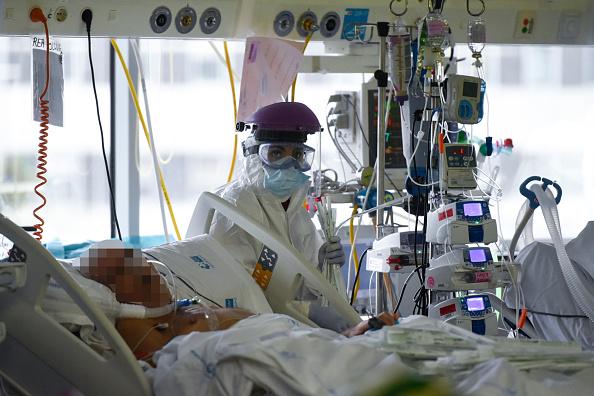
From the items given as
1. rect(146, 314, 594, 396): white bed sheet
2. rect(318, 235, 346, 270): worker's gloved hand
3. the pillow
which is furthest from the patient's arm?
rect(318, 235, 346, 270): worker's gloved hand

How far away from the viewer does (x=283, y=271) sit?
2.72 meters

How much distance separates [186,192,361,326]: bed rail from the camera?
2412 mm

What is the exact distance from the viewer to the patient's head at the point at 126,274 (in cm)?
220

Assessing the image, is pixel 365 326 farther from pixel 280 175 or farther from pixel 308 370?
pixel 280 175

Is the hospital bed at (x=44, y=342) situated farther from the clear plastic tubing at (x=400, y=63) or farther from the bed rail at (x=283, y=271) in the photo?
the clear plastic tubing at (x=400, y=63)

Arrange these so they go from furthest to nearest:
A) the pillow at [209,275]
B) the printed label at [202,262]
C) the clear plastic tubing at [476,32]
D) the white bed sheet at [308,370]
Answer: the clear plastic tubing at [476,32] < the printed label at [202,262] < the pillow at [209,275] < the white bed sheet at [308,370]

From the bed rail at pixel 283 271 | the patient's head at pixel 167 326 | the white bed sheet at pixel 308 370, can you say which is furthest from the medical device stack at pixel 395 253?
the white bed sheet at pixel 308 370

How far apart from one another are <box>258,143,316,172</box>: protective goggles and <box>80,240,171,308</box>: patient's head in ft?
3.54

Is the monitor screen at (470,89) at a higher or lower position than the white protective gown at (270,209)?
higher

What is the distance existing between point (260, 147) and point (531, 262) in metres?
1.63

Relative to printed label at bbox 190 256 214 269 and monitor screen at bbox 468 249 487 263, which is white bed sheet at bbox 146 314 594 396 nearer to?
printed label at bbox 190 256 214 269

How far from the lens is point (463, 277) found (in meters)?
2.99

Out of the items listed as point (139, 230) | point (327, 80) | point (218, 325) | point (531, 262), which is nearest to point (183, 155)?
point (139, 230)

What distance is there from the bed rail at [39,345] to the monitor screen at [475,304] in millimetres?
1821
